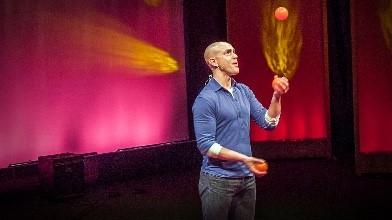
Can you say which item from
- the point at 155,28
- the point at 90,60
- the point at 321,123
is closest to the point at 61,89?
the point at 90,60

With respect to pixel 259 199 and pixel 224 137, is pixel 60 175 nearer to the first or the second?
pixel 259 199

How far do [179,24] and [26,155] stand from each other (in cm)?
360

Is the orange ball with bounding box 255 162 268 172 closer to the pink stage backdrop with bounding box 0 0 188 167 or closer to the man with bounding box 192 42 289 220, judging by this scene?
the man with bounding box 192 42 289 220

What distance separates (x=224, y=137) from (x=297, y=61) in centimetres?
627

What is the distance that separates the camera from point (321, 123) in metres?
8.85

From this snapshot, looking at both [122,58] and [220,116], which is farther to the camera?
[122,58]

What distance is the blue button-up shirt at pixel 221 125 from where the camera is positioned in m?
2.73

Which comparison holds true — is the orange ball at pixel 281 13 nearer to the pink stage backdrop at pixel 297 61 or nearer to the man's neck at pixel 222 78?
the pink stage backdrop at pixel 297 61

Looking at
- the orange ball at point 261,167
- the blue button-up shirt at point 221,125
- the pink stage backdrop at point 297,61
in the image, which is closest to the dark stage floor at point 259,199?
the pink stage backdrop at point 297,61

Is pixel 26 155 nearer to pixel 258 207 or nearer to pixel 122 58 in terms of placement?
pixel 122 58

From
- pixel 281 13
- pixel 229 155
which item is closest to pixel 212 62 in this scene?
pixel 229 155

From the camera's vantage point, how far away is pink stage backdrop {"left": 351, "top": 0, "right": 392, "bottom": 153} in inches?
281

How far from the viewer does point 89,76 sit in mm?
7543

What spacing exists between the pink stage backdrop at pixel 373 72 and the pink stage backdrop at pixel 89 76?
3077 mm
